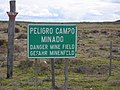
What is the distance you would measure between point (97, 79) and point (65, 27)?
604 centimetres

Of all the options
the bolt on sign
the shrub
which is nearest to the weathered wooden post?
the shrub

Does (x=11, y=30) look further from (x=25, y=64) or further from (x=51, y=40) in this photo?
(x=51, y=40)

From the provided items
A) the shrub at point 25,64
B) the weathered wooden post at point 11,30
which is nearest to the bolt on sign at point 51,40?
the weathered wooden post at point 11,30

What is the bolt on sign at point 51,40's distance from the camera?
9.49 metres

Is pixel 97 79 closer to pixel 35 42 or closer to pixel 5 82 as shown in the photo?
pixel 5 82

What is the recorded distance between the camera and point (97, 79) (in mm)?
15148

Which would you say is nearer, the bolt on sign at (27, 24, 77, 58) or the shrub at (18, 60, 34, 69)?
the bolt on sign at (27, 24, 77, 58)

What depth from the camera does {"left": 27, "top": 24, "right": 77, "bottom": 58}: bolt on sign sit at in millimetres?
9492

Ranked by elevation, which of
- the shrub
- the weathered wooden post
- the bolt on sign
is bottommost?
the shrub

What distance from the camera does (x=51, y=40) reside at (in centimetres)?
958

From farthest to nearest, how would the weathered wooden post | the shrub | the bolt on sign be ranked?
the shrub → the weathered wooden post → the bolt on sign

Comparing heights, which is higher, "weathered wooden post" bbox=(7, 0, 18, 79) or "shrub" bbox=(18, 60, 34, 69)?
"weathered wooden post" bbox=(7, 0, 18, 79)

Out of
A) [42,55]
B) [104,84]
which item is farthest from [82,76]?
[42,55]

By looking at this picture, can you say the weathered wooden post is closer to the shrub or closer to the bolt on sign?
the shrub
